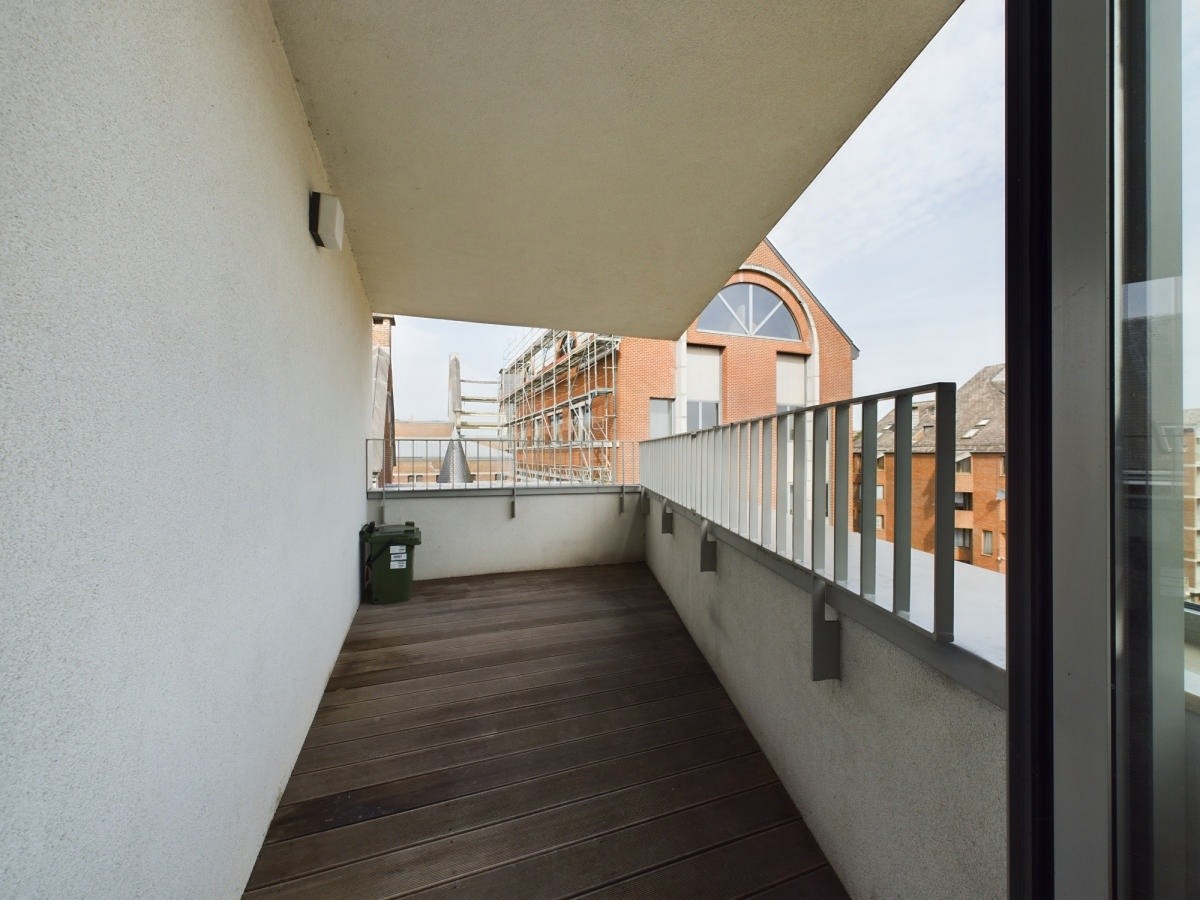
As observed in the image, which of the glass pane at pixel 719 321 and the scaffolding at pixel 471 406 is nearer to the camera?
the glass pane at pixel 719 321

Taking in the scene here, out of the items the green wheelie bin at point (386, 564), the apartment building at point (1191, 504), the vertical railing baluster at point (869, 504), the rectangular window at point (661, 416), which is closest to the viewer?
the apartment building at point (1191, 504)

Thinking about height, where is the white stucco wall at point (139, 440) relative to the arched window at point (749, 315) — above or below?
below

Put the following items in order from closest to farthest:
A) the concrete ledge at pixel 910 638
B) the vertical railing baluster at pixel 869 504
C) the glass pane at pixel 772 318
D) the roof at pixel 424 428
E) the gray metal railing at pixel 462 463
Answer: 1. the concrete ledge at pixel 910 638
2. the vertical railing baluster at pixel 869 504
3. the gray metal railing at pixel 462 463
4. the glass pane at pixel 772 318
5. the roof at pixel 424 428

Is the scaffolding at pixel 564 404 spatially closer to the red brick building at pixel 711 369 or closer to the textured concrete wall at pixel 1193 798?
the red brick building at pixel 711 369

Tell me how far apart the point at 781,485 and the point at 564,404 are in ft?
28.5

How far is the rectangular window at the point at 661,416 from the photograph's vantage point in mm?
8250

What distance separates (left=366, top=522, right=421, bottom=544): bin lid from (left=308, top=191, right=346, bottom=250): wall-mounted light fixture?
233 cm

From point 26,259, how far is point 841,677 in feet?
6.25

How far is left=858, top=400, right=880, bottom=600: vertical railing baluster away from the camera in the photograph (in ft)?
4.00

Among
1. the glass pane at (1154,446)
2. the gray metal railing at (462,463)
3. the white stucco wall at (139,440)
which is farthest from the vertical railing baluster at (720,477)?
the gray metal railing at (462,463)

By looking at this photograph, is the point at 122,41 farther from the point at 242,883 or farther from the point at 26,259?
the point at 242,883

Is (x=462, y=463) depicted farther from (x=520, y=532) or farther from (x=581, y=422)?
(x=581, y=422)

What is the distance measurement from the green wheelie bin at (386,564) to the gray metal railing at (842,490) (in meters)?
2.51

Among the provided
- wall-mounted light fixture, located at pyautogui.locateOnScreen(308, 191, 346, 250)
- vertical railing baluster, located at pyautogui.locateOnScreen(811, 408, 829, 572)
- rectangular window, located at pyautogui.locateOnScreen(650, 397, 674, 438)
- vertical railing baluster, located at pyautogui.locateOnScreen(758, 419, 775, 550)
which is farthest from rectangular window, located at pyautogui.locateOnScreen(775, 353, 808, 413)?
wall-mounted light fixture, located at pyautogui.locateOnScreen(308, 191, 346, 250)
